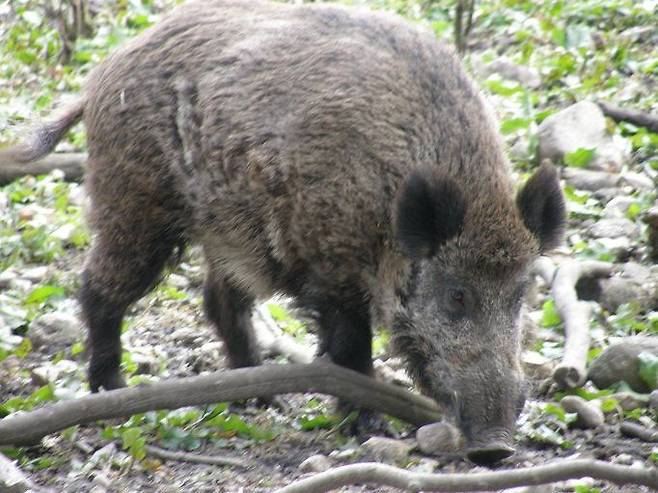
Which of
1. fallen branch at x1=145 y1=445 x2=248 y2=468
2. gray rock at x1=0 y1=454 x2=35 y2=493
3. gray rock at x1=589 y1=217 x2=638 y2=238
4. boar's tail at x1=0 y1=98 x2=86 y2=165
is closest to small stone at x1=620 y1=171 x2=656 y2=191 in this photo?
gray rock at x1=589 y1=217 x2=638 y2=238

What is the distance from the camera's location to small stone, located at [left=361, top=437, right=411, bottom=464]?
473cm

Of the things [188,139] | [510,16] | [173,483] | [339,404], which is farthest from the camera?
[510,16]

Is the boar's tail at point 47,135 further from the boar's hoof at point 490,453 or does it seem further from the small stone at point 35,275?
the boar's hoof at point 490,453

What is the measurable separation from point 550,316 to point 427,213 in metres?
1.45

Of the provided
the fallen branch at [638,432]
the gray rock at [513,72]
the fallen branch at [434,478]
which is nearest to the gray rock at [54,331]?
the fallen branch at [638,432]

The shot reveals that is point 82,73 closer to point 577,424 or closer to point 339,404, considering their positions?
point 339,404

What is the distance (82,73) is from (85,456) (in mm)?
5539

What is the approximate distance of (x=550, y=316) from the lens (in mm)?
6039

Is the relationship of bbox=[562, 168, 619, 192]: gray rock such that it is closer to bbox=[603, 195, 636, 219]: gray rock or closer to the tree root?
bbox=[603, 195, 636, 219]: gray rock

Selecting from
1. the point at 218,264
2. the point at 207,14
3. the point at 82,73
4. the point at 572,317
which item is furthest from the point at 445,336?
the point at 82,73

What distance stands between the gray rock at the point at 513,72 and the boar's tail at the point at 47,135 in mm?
4028

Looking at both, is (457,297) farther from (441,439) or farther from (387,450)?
(387,450)

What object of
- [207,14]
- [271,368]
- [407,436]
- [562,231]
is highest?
[207,14]

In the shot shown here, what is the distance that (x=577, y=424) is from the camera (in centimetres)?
502
